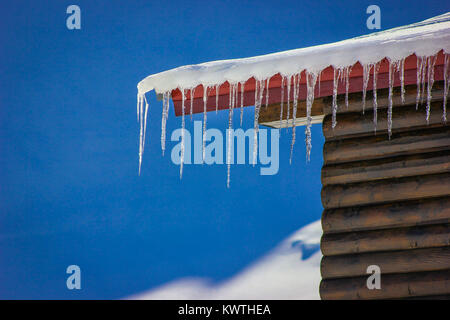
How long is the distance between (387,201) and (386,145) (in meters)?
0.52

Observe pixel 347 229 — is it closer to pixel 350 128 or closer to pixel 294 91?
pixel 350 128

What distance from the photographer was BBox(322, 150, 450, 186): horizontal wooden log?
4.98 meters

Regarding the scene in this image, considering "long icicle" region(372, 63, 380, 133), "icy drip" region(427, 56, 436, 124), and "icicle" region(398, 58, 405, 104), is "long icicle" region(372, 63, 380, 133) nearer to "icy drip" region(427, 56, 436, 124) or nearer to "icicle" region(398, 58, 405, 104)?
"icicle" region(398, 58, 405, 104)

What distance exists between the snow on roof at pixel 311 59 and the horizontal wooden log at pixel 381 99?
0.58 m

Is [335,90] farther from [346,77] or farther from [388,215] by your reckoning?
[388,215]

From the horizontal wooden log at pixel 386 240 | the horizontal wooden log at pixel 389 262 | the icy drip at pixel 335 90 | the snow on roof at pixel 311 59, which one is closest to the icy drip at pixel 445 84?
the snow on roof at pixel 311 59

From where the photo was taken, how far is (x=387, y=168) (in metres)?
5.11

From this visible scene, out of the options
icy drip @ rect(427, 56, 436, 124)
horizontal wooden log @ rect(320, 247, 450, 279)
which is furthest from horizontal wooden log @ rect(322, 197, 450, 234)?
icy drip @ rect(427, 56, 436, 124)

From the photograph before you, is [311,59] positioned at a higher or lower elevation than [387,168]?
higher

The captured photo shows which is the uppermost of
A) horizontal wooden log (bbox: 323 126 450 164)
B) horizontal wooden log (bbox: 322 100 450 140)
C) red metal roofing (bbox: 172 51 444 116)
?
red metal roofing (bbox: 172 51 444 116)

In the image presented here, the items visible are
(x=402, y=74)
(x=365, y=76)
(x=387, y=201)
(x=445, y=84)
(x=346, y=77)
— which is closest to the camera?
(x=445, y=84)

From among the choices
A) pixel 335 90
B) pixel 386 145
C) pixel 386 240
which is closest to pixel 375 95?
pixel 335 90

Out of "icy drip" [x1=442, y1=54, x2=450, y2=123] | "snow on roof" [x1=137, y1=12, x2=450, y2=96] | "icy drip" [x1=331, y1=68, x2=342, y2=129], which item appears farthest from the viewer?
"icy drip" [x1=331, y1=68, x2=342, y2=129]
